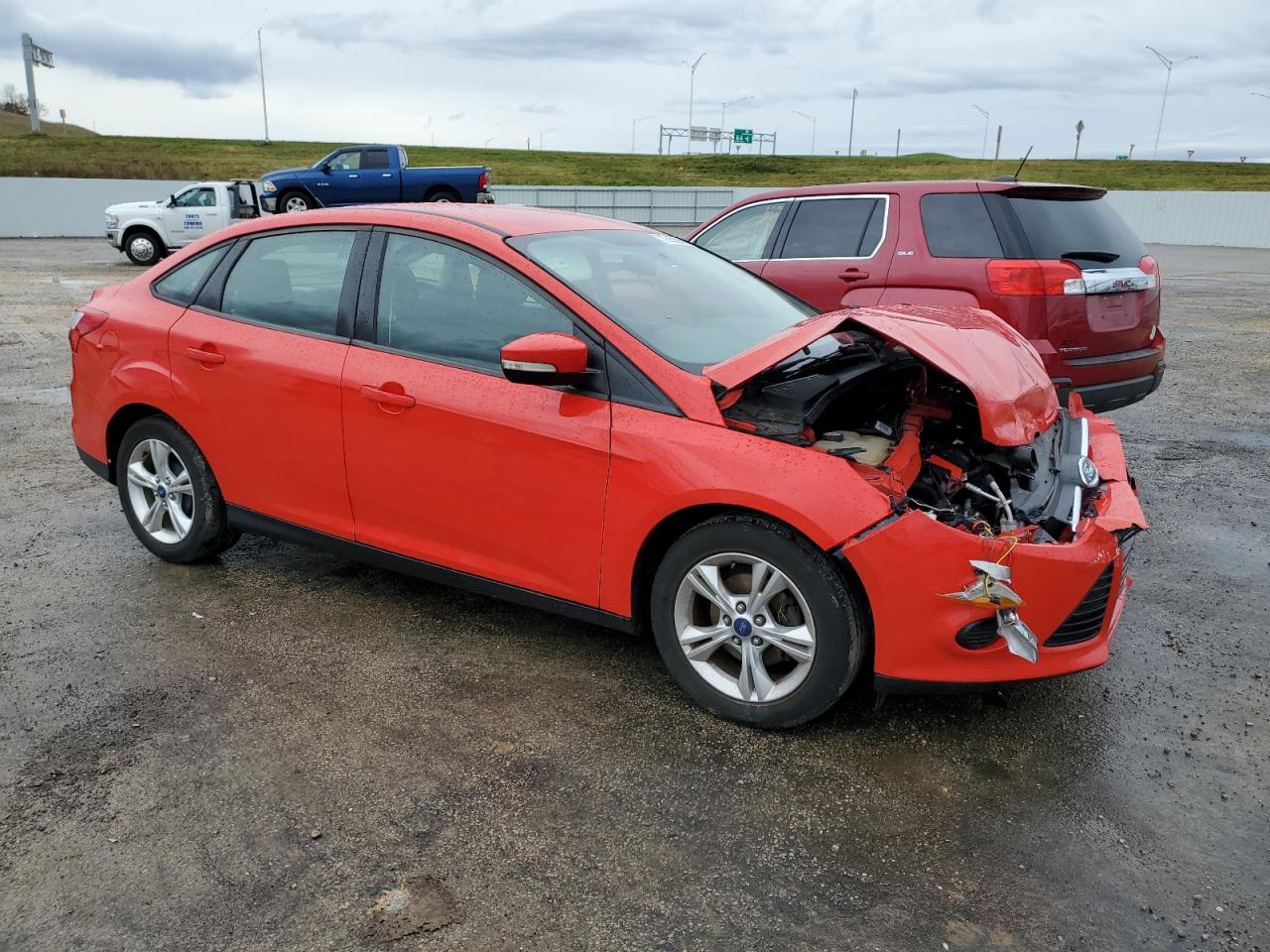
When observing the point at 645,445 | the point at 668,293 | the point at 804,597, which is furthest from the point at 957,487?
the point at 668,293

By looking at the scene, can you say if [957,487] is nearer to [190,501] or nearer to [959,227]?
[190,501]

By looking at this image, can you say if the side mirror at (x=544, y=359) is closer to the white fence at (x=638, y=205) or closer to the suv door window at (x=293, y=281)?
the suv door window at (x=293, y=281)

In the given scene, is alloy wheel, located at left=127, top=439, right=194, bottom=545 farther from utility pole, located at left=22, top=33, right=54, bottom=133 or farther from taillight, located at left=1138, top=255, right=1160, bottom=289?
utility pole, located at left=22, top=33, right=54, bottom=133

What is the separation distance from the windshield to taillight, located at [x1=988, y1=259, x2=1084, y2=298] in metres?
2.15

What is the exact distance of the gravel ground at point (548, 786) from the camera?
8.05ft

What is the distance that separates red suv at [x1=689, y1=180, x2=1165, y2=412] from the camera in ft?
19.6

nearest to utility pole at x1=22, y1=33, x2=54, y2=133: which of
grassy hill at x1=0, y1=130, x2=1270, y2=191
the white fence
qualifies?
grassy hill at x1=0, y1=130, x2=1270, y2=191

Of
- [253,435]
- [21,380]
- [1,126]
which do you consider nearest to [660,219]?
[21,380]

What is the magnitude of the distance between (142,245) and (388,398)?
1992 cm

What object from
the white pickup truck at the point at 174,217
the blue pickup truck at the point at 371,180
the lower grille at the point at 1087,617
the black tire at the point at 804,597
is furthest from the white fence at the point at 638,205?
the lower grille at the point at 1087,617

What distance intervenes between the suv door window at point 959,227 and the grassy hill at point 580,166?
42.3 metres

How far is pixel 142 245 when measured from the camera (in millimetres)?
20844

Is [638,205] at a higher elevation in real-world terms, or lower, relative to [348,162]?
lower

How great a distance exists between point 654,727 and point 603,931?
97 centimetres
